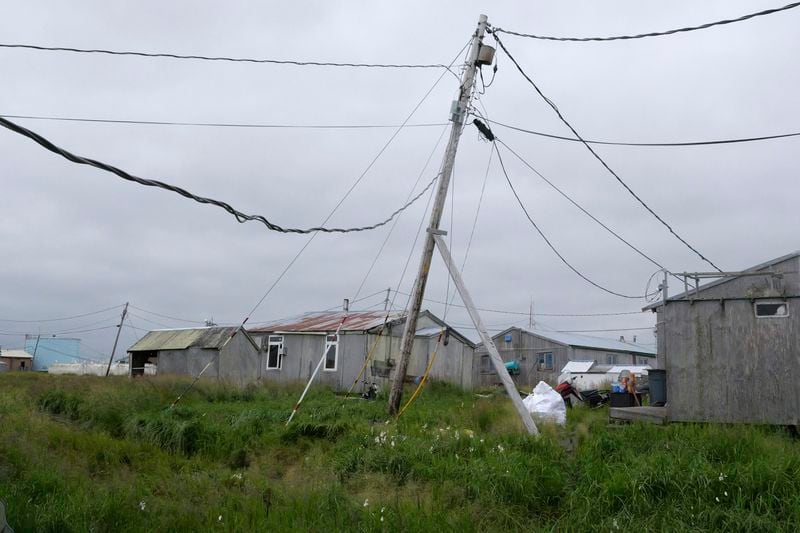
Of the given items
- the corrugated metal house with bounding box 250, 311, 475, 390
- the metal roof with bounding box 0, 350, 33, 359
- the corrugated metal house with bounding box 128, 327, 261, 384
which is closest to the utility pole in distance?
the corrugated metal house with bounding box 250, 311, 475, 390

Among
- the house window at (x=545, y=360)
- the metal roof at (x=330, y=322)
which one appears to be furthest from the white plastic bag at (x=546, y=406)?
the house window at (x=545, y=360)

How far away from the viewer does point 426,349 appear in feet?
95.3

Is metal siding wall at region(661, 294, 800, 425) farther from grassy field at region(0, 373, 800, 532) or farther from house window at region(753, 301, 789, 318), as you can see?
grassy field at region(0, 373, 800, 532)

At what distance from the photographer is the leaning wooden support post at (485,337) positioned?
39.0ft

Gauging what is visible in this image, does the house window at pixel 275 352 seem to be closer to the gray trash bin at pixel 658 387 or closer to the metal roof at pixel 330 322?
the metal roof at pixel 330 322

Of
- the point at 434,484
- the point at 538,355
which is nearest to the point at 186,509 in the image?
the point at 434,484

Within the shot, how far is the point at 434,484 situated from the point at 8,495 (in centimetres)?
518

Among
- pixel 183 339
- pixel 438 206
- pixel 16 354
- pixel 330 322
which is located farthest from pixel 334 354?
pixel 16 354

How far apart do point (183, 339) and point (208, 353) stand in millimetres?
2914

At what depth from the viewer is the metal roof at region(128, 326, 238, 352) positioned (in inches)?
1216

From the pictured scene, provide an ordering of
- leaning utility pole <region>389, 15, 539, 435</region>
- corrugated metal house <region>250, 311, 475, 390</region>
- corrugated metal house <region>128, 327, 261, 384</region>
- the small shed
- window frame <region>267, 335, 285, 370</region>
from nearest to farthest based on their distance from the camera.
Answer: leaning utility pole <region>389, 15, 539, 435</region>
corrugated metal house <region>250, 311, 475, 390</region>
corrugated metal house <region>128, 327, 261, 384</region>
window frame <region>267, 335, 285, 370</region>
the small shed

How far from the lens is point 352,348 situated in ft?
89.9

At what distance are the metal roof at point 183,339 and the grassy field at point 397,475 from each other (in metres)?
15.9

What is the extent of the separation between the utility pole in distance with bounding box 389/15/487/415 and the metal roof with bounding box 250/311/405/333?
13202mm
